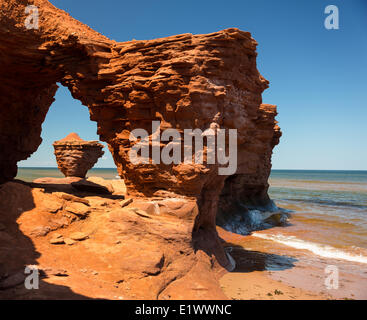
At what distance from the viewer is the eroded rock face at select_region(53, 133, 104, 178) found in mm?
20984

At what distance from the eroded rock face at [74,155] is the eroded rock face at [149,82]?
31.2 feet

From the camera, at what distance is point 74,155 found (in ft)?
68.9

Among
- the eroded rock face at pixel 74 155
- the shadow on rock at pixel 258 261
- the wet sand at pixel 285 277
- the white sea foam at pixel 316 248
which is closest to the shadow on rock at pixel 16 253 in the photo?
the wet sand at pixel 285 277

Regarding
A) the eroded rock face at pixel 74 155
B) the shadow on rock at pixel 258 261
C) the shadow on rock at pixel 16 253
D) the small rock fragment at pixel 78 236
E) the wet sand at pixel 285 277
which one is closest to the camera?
the shadow on rock at pixel 16 253

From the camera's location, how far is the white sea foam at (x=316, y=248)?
12766 mm

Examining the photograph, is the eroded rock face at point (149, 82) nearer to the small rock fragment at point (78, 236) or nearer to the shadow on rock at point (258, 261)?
the shadow on rock at point (258, 261)

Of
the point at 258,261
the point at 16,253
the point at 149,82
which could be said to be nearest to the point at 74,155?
the point at 149,82

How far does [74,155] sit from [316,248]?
1863 cm

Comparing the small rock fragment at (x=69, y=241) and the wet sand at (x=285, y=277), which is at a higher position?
the small rock fragment at (x=69, y=241)

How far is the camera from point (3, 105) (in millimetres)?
11469

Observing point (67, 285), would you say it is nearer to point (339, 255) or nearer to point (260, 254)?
point (260, 254)

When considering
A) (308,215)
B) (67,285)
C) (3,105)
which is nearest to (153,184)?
(67,285)
